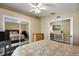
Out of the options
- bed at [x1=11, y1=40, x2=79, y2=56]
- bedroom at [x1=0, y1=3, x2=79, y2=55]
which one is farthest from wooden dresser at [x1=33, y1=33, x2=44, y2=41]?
bed at [x1=11, y1=40, x2=79, y2=56]

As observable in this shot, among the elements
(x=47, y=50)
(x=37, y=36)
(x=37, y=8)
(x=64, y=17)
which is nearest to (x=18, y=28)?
(x=37, y=36)

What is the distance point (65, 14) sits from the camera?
158 cm

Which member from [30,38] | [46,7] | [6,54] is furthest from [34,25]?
[6,54]

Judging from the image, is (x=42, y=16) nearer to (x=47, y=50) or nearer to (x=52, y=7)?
(x=52, y=7)

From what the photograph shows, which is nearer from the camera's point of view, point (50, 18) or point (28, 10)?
point (28, 10)

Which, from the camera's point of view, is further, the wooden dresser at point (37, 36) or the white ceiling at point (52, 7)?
the wooden dresser at point (37, 36)

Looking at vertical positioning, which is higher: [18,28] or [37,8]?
[37,8]

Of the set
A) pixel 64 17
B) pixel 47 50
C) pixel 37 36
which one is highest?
pixel 64 17

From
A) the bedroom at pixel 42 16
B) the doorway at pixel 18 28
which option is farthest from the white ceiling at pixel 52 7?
the doorway at pixel 18 28

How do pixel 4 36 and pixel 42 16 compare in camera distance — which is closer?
pixel 4 36

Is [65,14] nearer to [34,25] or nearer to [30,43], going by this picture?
[34,25]

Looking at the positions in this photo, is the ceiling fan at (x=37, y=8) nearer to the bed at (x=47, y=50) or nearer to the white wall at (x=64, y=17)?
the white wall at (x=64, y=17)

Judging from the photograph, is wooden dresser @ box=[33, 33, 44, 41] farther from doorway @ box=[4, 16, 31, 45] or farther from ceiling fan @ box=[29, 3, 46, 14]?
ceiling fan @ box=[29, 3, 46, 14]

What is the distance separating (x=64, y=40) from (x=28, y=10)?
0.79 metres
